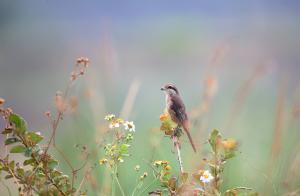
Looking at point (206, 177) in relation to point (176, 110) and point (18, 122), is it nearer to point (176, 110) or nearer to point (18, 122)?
point (18, 122)

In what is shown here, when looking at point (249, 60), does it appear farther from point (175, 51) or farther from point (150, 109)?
point (150, 109)

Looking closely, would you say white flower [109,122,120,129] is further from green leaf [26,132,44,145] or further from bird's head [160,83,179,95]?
bird's head [160,83,179,95]

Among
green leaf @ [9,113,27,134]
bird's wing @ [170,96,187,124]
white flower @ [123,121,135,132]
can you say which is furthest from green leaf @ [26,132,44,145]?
bird's wing @ [170,96,187,124]

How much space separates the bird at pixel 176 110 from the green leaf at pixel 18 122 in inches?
32.8

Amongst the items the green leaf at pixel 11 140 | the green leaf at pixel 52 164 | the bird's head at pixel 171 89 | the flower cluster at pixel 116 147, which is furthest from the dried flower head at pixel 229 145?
the bird's head at pixel 171 89

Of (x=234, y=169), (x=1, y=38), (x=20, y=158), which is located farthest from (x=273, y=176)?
(x=1, y=38)

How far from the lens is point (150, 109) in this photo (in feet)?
19.1

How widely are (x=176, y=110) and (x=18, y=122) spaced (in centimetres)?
111

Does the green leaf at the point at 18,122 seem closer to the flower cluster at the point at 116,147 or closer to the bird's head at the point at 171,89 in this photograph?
the flower cluster at the point at 116,147

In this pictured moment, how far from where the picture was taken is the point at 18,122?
78.4 inches

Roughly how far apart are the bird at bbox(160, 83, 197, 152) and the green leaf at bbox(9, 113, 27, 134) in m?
0.83

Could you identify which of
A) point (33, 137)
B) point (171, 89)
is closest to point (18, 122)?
point (33, 137)

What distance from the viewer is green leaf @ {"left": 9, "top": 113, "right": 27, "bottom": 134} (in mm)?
1986

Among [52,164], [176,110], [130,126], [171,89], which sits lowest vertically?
[52,164]
